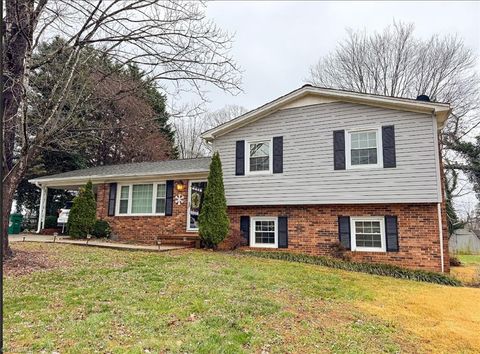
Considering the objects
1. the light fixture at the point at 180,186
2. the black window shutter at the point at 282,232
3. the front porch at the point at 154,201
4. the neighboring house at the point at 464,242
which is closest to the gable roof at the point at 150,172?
the front porch at the point at 154,201

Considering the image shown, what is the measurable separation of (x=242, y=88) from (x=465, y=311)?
6089mm

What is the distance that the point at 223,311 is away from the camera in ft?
16.4

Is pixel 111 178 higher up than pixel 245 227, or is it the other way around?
pixel 111 178

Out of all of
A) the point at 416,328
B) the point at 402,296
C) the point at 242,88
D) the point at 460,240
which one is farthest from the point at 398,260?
the point at 460,240

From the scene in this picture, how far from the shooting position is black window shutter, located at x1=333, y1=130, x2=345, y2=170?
1077 centimetres

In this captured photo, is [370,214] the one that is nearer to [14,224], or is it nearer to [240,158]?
[240,158]

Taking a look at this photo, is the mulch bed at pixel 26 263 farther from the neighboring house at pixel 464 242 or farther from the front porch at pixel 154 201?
the neighboring house at pixel 464 242

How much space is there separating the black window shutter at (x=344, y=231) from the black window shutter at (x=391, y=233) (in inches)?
42.3

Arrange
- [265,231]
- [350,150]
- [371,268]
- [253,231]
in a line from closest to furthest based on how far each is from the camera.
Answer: [371,268] < [350,150] < [265,231] < [253,231]

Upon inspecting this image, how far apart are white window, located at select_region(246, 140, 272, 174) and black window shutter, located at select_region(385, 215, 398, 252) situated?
13.2 ft

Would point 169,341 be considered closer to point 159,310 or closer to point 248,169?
point 159,310

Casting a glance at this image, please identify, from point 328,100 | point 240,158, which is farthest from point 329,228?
point 328,100

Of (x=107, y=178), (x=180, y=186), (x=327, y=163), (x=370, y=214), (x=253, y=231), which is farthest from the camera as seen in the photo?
(x=107, y=178)

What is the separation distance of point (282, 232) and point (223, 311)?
6.74 meters
